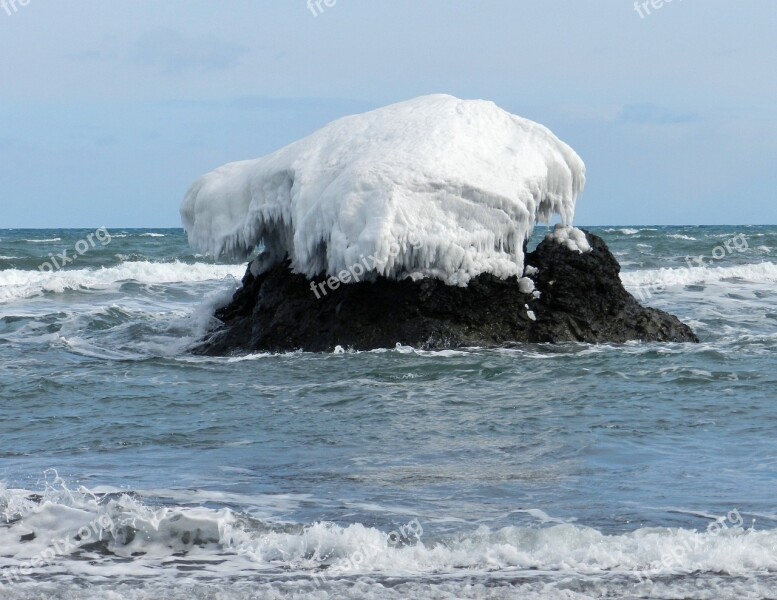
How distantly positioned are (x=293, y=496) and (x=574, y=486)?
1758 millimetres

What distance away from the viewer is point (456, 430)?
8.73m

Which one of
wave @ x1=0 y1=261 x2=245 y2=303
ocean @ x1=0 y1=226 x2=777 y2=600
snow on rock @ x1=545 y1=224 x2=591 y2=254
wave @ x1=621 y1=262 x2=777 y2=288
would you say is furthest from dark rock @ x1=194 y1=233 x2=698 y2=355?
wave @ x1=621 y1=262 x2=777 y2=288

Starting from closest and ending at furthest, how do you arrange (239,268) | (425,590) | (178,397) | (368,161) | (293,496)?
1. (425,590)
2. (293,496)
3. (178,397)
4. (368,161)
5. (239,268)

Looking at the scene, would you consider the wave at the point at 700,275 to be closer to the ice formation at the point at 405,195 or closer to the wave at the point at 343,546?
the ice formation at the point at 405,195

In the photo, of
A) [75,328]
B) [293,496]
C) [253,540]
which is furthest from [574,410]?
[75,328]

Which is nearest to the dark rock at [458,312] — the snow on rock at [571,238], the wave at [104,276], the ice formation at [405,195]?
the snow on rock at [571,238]

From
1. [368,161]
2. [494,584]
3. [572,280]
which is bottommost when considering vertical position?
[494,584]

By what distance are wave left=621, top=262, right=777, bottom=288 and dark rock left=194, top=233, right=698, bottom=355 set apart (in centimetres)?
1309

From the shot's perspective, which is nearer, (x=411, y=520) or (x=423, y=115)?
(x=411, y=520)

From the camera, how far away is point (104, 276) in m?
29.0

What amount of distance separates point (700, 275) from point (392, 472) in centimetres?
2188

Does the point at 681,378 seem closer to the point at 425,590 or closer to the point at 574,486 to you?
the point at 574,486

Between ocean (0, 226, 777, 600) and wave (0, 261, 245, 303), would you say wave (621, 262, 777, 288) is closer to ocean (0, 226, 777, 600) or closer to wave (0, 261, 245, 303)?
Result: wave (0, 261, 245, 303)

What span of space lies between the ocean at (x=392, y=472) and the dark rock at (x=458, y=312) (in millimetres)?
380
